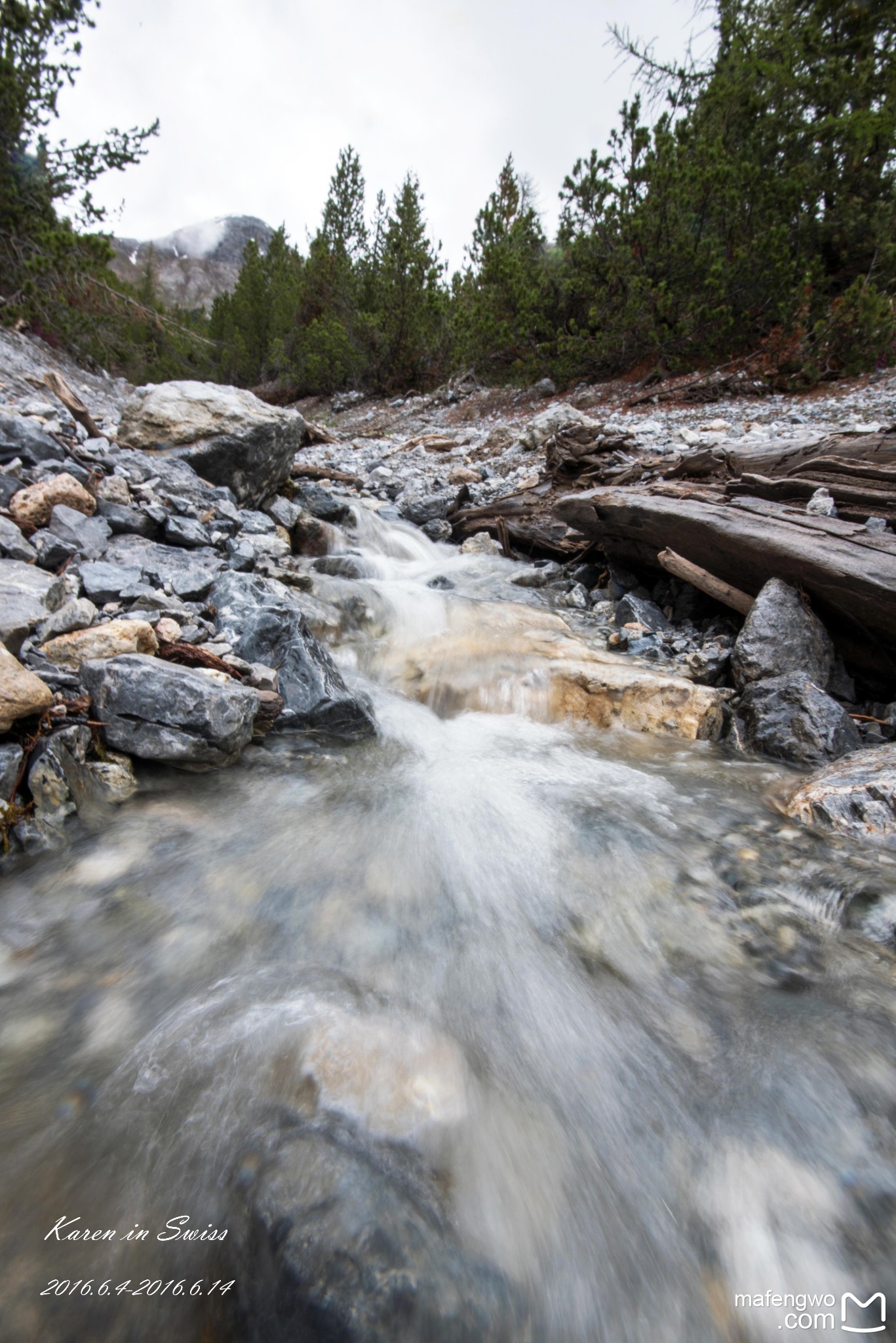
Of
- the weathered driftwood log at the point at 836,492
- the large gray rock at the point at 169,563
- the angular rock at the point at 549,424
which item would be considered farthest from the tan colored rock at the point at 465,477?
the large gray rock at the point at 169,563

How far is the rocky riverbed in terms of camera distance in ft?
3.82

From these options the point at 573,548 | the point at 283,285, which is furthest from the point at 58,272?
the point at 283,285

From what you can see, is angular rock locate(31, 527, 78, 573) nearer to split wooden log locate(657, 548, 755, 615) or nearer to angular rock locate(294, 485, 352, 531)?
angular rock locate(294, 485, 352, 531)

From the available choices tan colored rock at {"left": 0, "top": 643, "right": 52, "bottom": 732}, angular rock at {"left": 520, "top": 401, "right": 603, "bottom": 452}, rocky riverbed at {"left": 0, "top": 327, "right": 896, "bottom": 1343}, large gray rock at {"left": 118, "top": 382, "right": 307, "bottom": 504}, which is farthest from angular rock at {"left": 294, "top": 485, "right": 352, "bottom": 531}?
tan colored rock at {"left": 0, "top": 643, "right": 52, "bottom": 732}

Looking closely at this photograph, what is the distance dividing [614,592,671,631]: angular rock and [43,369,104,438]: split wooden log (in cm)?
498

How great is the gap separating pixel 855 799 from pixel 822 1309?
1820mm

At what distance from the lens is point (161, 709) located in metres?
2.48

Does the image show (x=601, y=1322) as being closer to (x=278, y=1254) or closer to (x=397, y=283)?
(x=278, y=1254)

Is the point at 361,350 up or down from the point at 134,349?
up

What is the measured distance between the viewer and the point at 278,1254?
1.10m

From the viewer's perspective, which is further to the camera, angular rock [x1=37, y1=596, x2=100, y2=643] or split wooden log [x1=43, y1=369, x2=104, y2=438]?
split wooden log [x1=43, y1=369, x2=104, y2=438]

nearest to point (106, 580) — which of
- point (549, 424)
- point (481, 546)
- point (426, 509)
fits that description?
point (481, 546)

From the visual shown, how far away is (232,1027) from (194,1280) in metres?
0.53

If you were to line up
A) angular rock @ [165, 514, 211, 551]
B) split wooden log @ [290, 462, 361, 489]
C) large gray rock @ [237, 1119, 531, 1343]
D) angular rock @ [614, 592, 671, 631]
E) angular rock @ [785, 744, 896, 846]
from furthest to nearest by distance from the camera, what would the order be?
split wooden log @ [290, 462, 361, 489], angular rock @ [614, 592, 671, 631], angular rock @ [165, 514, 211, 551], angular rock @ [785, 744, 896, 846], large gray rock @ [237, 1119, 531, 1343]
